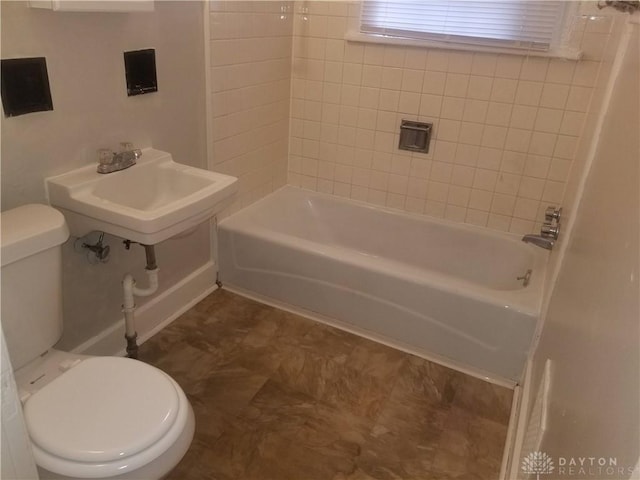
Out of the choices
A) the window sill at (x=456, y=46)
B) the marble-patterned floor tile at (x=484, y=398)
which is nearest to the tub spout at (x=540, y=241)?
the marble-patterned floor tile at (x=484, y=398)

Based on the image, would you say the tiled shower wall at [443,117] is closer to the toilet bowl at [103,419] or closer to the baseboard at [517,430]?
the baseboard at [517,430]

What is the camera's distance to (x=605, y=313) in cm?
86

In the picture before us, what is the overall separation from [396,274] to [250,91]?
3.67 feet

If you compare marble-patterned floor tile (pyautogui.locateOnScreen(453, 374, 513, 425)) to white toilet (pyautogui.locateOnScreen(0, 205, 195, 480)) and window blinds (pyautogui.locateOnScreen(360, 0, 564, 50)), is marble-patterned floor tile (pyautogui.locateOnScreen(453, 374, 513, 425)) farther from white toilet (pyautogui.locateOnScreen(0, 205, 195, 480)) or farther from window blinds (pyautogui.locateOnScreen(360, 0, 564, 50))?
window blinds (pyautogui.locateOnScreen(360, 0, 564, 50))

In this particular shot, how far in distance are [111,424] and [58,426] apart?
120 millimetres

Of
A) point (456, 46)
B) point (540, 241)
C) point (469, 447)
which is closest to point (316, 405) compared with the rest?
point (469, 447)

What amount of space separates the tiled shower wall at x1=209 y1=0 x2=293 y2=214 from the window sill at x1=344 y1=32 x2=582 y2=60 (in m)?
0.38

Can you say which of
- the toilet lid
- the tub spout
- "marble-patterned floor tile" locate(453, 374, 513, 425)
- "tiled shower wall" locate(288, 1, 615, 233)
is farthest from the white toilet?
"tiled shower wall" locate(288, 1, 615, 233)

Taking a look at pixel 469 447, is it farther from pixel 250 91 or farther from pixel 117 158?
pixel 250 91

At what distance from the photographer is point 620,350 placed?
727 mm

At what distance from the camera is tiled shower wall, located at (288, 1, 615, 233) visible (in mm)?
2207

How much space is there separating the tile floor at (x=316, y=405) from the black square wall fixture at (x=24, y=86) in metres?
1.09

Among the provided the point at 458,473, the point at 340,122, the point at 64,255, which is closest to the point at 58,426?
the point at 64,255

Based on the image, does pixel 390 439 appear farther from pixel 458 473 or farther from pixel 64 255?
pixel 64 255
